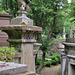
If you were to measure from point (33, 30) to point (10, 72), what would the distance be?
219 cm

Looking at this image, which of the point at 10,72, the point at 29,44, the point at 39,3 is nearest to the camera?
the point at 10,72

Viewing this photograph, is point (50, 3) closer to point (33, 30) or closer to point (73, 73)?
point (73, 73)

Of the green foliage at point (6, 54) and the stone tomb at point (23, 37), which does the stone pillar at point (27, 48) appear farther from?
the green foliage at point (6, 54)

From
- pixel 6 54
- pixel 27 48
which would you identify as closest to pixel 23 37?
pixel 27 48

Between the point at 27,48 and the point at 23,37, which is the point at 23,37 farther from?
the point at 27,48

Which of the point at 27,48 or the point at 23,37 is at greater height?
the point at 23,37

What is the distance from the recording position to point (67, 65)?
278 inches

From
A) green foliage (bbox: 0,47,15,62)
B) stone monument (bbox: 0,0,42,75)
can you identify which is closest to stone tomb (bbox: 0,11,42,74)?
stone monument (bbox: 0,0,42,75)

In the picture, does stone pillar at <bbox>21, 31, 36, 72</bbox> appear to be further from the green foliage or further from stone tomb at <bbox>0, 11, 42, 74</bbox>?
the green foliage

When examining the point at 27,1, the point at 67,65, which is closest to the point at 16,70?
the point at 27,1

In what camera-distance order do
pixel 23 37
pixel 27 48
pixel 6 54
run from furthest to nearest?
pixel 27 48, pixel 23 37, pixel 6 54

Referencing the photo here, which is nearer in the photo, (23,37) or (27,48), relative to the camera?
(23,37)

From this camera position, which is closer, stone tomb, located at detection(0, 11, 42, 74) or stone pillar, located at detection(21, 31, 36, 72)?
stone tomb, located at detection(0, 11, 42, 74)

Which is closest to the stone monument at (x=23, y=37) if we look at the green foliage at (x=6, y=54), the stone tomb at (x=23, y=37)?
the stone tomb at (x=23, y=37)
